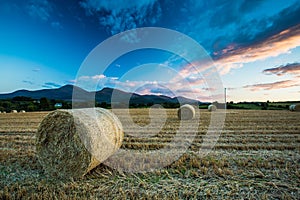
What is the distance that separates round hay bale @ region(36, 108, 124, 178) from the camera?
14.6ft

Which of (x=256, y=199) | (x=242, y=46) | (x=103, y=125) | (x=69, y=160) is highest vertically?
(x=242, y=46)

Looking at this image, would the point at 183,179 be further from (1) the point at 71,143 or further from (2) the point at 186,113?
(2) the point at 186,113

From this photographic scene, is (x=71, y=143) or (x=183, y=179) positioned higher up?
(x=71, y=143)

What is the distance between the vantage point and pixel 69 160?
4.50 m

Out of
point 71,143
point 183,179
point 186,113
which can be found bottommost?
point 183,179

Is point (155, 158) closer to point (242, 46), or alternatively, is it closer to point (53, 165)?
point (53, 165)

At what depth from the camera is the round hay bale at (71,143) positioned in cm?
444

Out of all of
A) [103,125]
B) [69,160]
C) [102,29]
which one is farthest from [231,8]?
[69,160]

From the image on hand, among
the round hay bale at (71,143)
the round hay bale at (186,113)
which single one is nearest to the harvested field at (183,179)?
the round hay bale at (71,143)

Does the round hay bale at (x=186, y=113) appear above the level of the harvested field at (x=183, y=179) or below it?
above

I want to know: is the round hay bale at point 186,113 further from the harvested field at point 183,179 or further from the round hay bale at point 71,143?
the round hay bale at point 71,143

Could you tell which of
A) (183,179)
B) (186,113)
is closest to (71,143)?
(183,179)

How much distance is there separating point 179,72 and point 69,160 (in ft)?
35.5

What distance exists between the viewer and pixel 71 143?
459cm
